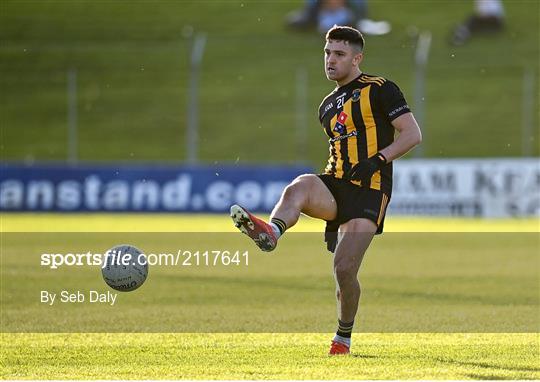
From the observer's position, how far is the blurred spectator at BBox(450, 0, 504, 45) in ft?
127

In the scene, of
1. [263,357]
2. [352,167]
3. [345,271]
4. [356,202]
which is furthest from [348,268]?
[263,357]

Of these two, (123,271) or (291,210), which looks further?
(123,271)

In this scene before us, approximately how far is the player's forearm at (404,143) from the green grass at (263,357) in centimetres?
137

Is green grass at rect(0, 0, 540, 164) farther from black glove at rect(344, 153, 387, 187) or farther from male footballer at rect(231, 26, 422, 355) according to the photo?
black glove at rect(344, 153, 387, 187)

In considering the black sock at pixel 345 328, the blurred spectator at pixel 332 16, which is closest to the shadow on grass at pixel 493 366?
the black sock at pixel 345 328

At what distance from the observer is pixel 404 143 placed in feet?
26.1

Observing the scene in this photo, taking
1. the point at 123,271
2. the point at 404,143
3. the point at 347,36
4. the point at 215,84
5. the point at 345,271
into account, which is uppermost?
the point at 347,36

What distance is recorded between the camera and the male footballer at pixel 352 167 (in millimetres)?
8000

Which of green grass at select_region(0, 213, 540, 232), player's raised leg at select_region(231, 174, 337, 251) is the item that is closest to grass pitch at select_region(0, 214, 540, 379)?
player's raised leg at select_region(231, 174, 337, 251)

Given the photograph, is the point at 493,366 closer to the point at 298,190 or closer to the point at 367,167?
the point at 367,167

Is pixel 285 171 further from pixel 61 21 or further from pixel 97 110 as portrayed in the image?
pixel 61 21

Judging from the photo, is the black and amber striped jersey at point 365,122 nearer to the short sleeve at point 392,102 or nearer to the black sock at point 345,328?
the short sleeve at point 392,102

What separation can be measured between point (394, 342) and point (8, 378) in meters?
3.10

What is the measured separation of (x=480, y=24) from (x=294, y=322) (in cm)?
3047
